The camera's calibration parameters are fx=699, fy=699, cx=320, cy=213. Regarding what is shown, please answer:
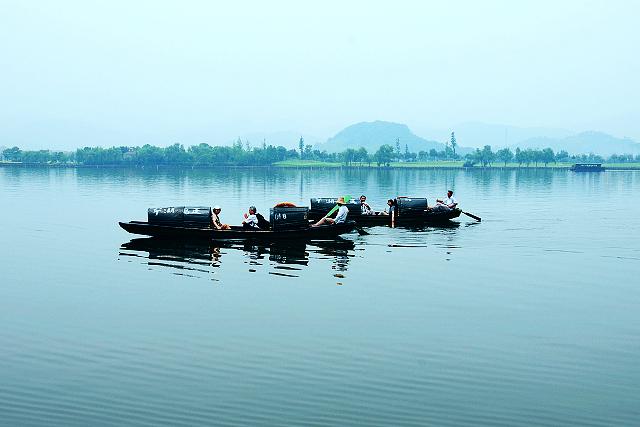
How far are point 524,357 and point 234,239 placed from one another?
26.1m

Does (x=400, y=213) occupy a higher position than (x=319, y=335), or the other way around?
(x=400, y=213)

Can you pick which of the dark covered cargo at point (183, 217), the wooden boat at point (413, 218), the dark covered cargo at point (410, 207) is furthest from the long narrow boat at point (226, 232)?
the dark covered cargo at point (410, 207)

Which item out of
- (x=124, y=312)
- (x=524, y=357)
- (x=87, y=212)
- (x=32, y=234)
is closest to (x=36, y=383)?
(x=124, y=312)

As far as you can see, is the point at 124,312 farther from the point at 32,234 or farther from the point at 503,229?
the point at 503,229

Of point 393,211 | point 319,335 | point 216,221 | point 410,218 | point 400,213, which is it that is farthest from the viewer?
point 410,218

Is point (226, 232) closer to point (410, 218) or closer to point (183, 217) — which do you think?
point (183, 217)

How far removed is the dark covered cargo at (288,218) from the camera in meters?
43.3

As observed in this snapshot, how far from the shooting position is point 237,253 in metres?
39.9

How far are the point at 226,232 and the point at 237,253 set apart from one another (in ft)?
11.1

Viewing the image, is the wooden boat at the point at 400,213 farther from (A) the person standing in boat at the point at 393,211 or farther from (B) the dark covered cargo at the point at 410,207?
(A) the person standing in boat at the point at 393,211

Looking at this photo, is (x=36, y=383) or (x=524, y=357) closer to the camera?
(x=36, y=383)

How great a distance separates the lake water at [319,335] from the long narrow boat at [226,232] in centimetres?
76

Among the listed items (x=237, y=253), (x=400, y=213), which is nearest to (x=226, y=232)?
(x=237, y=253)

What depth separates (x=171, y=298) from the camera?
27656 millimetres
